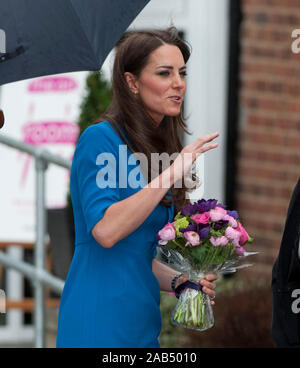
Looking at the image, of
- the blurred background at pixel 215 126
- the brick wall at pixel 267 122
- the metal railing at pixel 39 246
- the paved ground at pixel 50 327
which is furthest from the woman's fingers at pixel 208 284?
the paved ground at pixel 50 327

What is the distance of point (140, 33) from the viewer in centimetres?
332

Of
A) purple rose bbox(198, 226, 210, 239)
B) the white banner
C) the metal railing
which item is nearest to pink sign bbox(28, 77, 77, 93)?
the white banner

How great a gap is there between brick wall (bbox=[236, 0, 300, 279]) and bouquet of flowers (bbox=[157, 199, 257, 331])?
3709 millimetres

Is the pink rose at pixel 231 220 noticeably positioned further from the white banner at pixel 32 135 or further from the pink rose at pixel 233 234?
the white banner at pixel 32 135

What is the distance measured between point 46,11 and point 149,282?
3.45 feet

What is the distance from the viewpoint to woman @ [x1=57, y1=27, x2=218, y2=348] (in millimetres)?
3049

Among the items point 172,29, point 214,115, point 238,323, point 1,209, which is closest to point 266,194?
point 214,115

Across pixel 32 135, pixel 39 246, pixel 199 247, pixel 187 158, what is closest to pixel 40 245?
pixel 39 246

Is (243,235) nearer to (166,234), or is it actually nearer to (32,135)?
(166,234)

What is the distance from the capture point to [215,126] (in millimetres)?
7363

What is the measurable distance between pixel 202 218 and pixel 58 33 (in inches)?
35.3

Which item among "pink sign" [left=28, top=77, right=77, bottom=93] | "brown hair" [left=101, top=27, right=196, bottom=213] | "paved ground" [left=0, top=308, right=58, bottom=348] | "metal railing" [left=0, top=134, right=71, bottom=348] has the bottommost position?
"paved ground" [left=0, top=308, right=58, bottom=348]

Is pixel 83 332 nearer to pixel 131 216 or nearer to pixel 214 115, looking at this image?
pixel 131 216

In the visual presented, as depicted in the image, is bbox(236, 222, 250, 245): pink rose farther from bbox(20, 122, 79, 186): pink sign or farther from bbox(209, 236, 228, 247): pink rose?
bbox(20, 122, 79, 186): pink sign
